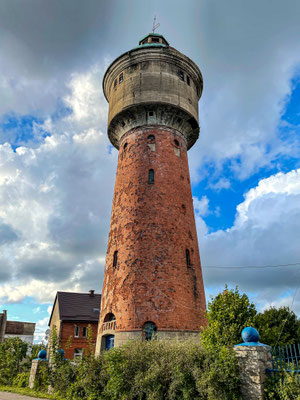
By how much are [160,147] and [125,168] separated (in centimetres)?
229

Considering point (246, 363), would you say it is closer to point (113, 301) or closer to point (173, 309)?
point (173, 309)

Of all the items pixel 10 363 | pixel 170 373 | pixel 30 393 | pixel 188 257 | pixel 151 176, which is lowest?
pixel 30 393

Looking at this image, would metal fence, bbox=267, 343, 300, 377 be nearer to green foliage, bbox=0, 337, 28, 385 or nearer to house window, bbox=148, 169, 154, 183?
house window, bbox=148, 169, 154, 183

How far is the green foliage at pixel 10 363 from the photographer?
1579 centimetres

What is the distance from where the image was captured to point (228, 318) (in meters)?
10.3

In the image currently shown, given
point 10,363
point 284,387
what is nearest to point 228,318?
point 284,387

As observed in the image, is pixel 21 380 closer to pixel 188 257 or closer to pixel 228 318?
pixel 188 257

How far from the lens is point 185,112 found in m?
18.0

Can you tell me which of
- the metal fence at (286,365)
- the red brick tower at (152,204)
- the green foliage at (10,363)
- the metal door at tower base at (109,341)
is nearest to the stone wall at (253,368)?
the metal fence at (286,365)

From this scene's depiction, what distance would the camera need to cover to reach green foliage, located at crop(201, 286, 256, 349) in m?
9.84

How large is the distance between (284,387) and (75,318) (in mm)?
25801

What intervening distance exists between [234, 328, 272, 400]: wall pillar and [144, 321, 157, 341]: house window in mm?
6872

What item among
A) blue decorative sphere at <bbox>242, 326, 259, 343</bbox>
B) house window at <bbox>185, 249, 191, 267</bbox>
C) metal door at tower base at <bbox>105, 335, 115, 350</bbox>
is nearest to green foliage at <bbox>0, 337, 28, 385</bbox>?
metal door at tower base at <bbox>105, 335, 115, 350</bbox>

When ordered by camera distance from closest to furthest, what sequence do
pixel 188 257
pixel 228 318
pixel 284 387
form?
pixel 284 387, pixel 228 318, pixel 188 257
